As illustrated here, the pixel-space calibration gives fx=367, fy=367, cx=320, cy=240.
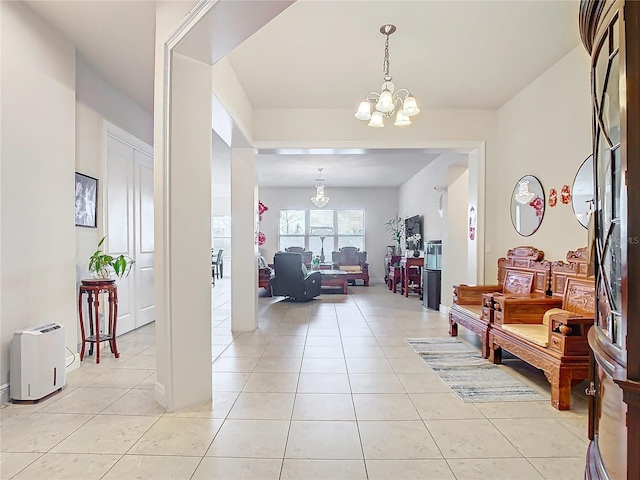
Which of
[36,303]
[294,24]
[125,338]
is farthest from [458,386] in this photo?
[125,338]

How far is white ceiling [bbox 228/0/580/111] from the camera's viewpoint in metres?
2.86

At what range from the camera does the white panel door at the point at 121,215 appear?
427 cm

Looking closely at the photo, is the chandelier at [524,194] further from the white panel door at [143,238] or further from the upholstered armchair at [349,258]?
the upholstered armchair at [349,258]

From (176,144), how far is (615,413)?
2625 millimetres

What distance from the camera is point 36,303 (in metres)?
2.94

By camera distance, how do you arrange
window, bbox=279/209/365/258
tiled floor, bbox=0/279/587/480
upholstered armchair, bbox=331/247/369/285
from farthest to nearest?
window, bbox=279/209/365/258, upholstered armchair, bbox=331/247/369/285, tiled floor, bbox=0/279/587/480

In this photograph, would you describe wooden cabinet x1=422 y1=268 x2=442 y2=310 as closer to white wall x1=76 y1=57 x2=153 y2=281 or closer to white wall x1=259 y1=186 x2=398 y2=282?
white wall x1=259 y1=186 x2=398 y2=282

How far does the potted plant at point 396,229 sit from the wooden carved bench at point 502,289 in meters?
5.66

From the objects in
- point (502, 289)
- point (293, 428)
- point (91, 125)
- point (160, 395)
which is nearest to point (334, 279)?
point (502, 289)

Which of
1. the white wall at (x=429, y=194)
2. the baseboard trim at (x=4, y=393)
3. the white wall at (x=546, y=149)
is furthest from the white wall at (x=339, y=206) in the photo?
the baseboard trim at (x=4, y=393)

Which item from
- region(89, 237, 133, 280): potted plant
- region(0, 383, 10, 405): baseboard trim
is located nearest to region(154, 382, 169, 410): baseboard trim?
region(0, 383, 10, 405): baseboard trim

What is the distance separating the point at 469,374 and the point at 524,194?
2239 mm

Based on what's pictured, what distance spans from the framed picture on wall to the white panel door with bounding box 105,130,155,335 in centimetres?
20

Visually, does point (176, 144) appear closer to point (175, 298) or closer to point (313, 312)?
point (175, 298)
